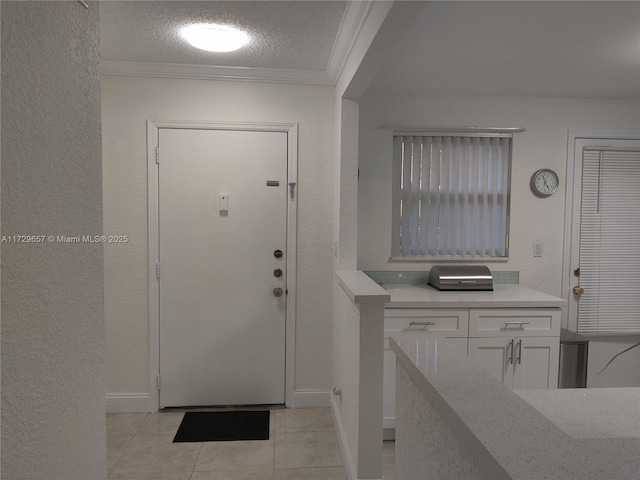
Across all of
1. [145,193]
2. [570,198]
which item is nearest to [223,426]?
[145,193]

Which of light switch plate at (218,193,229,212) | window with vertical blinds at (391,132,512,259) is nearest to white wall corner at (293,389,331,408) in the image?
window with vertical blinds at (391,132,512,259)

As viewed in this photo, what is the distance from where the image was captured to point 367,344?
197cm

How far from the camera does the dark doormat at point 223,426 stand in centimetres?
267

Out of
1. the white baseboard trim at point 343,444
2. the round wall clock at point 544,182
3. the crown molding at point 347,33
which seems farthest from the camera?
the round wall clock at point 544,182

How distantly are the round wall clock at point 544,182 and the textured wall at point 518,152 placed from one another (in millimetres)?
43

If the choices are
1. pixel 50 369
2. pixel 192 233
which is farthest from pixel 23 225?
pixel 192 233

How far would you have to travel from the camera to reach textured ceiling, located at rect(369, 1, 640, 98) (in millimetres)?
1946

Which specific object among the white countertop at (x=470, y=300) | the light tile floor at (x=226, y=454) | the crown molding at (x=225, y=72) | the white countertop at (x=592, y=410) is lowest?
the light tile floor at (x=226, y=454)

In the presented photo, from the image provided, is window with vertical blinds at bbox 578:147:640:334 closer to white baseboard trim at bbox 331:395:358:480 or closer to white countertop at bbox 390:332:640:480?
white baseboard trim at bbox 331:395:358:480

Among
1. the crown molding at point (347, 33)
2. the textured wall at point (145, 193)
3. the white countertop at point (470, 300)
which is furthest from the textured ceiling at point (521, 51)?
the white countertop at point (470, 300)

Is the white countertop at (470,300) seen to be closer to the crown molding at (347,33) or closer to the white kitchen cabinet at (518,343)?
the white kitchen cabinet at (518,343)

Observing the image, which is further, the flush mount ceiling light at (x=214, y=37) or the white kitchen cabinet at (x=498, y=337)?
the white kitchen cabinet at (x=498, y=337)

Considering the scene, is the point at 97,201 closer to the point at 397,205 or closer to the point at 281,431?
the point at 281,431

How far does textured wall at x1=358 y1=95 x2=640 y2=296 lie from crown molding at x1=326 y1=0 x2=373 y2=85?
56cm
